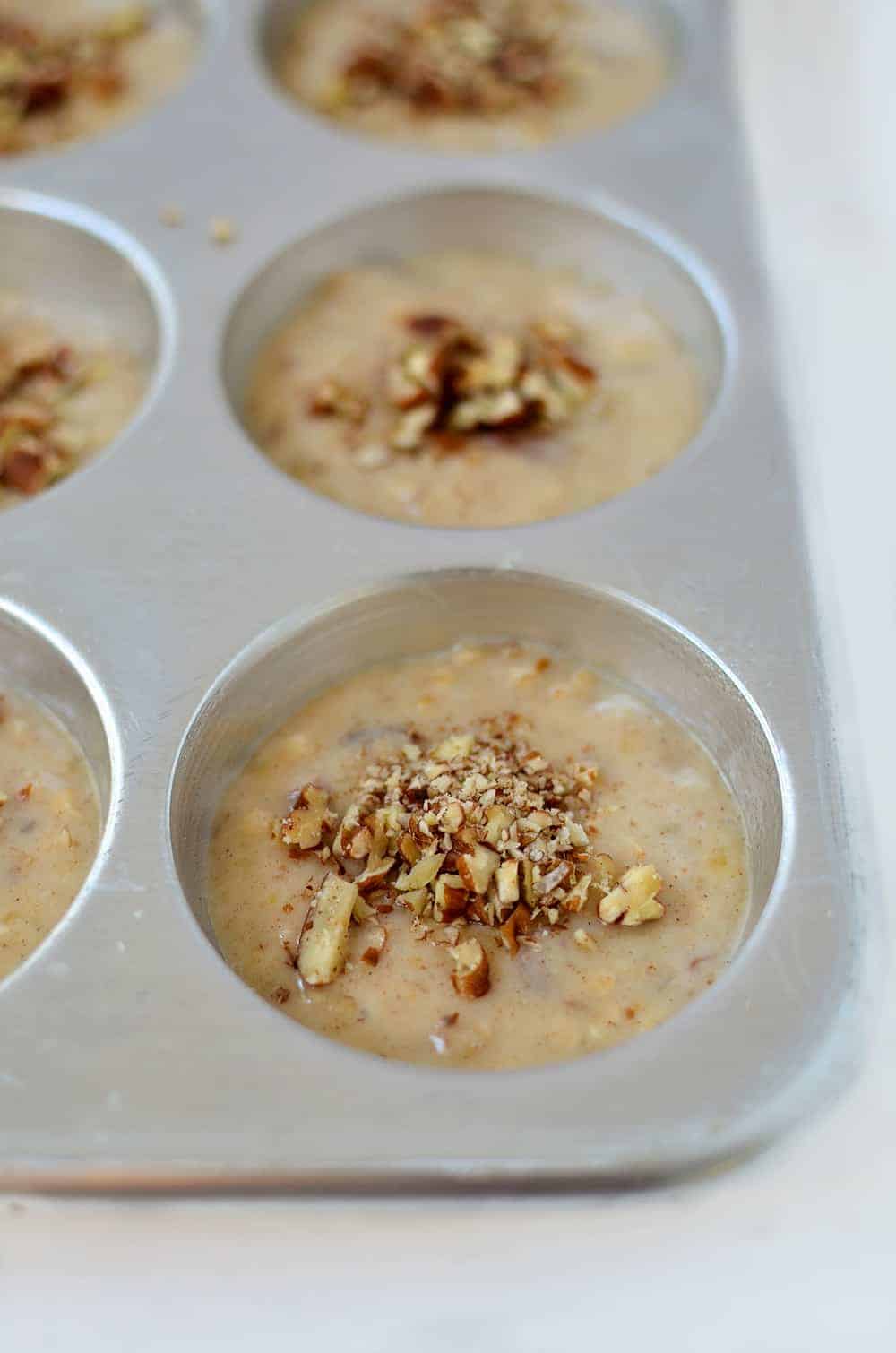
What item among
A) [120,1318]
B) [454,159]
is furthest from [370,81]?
[120,1318]

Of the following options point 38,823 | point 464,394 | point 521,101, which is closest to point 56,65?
point 521,101

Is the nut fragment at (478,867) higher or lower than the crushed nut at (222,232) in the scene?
lower

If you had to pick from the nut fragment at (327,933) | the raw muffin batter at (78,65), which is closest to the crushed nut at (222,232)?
the raw muffin batter at (78,65)

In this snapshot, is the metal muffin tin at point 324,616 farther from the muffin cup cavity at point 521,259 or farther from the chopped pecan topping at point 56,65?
the chopped pecan topping at point 56,65

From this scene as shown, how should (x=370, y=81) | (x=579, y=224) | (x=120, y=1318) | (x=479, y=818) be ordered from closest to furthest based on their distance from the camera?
(x=120, y=1318), (x=479, y=818), (x=579, y=224), (x=370, y=81)

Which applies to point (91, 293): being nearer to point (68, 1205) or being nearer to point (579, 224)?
point (579, 224)

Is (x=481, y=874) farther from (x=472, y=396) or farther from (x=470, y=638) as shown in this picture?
(x=472, y=396)

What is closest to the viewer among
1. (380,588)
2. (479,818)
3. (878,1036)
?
(878,1036)
